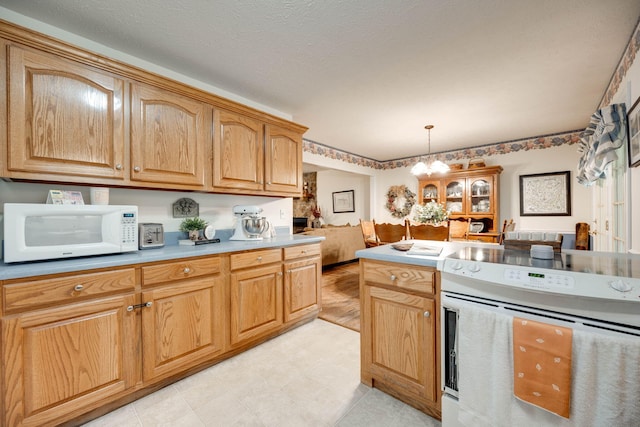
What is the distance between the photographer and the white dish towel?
82cm

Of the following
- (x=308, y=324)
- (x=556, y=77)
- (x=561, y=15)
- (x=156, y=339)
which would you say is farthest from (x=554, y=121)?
(x=156, y=339)

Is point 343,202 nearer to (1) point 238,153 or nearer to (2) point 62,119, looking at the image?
(1) point 238,153

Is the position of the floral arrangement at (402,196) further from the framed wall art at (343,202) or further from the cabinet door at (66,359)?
the cabinet door at (66,359)

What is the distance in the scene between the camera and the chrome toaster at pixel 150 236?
1.83 metres

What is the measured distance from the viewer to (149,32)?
1700 mm

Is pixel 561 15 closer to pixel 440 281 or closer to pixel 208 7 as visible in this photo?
pixel 440 281

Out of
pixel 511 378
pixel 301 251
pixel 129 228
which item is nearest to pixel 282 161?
pixel 301 251

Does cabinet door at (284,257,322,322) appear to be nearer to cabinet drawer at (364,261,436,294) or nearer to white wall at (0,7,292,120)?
cabinet drawer at (364,261,436,294)

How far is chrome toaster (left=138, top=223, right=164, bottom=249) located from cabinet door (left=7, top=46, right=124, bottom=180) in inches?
15.2

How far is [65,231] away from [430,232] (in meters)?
3.00

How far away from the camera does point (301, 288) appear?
250 centimetres

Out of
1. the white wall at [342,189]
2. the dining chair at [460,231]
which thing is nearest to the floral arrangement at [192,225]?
the dining chair at [460,231]

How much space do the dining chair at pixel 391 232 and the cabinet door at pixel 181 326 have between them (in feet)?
6.99

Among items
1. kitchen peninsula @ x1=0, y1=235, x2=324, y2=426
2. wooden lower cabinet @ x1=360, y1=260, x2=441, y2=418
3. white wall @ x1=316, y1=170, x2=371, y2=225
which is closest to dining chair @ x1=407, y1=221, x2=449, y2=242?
wooden lower cabinet @ x1=360, y1=260, x2=441, y2=418
